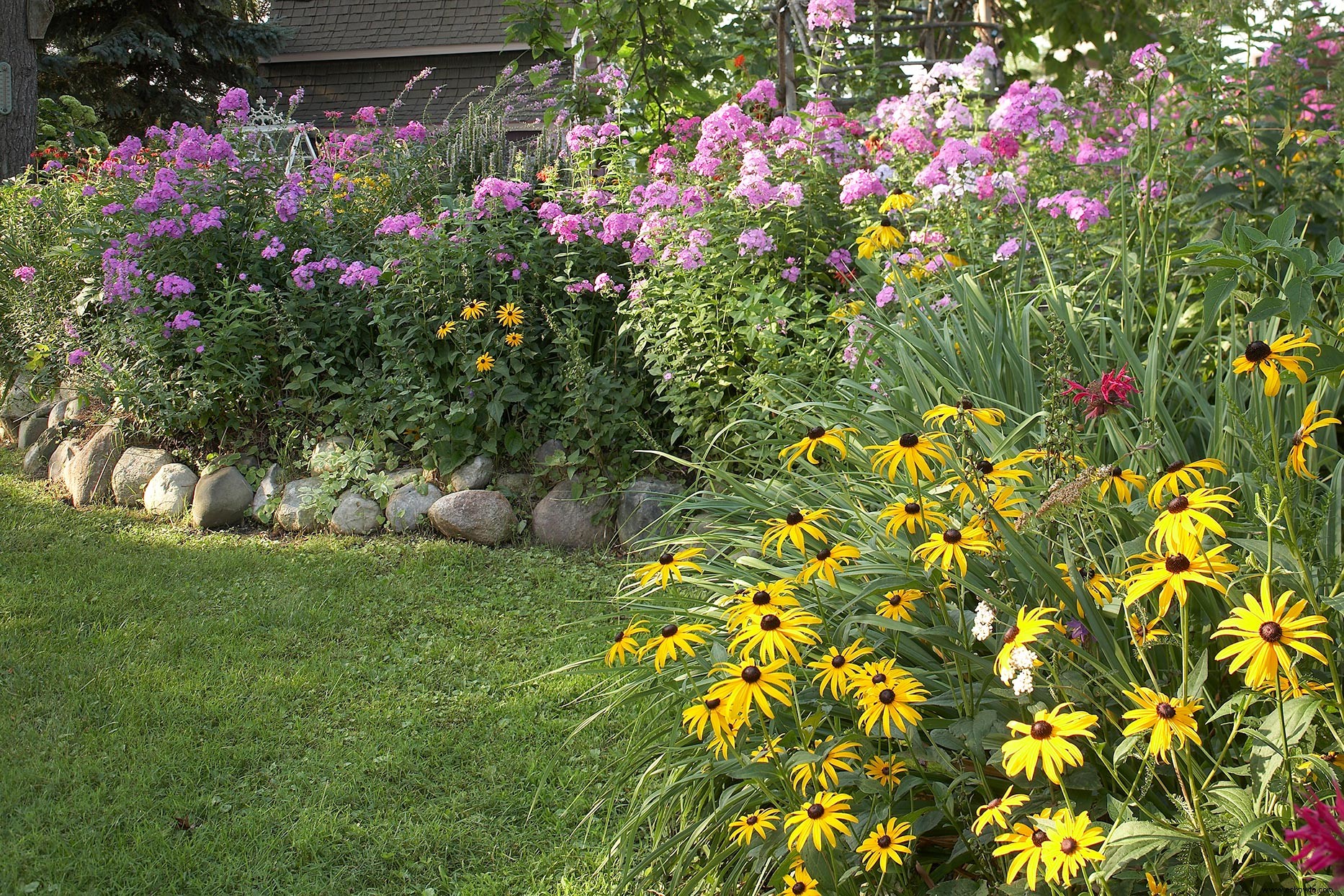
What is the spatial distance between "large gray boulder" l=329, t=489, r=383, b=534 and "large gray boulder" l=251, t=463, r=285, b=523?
363 mm

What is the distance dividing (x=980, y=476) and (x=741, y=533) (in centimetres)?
114

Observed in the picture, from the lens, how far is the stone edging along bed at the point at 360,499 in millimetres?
4266

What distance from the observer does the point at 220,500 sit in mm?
4586

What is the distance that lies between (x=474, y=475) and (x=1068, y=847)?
11.4ft

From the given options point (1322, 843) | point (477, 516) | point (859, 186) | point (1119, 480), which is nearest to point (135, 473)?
point (477, 516)

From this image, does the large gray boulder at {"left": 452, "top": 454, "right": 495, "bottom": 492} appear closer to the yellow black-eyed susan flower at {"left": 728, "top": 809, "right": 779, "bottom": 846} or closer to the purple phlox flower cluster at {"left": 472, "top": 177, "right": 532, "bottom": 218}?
the purple phlox flower cluster at {"left": 472, "top": 177, "right": 532, "bottom": 218}

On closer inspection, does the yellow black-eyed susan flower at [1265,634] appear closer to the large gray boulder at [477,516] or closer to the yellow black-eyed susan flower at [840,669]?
the yellow black-eyed susan flower at [840,669]

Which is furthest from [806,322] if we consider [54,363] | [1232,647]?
[54,363]

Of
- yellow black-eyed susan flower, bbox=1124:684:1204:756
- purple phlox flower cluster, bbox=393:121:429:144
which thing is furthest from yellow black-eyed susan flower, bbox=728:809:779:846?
purple phlox flower cluster, bbox=393:121:429:144

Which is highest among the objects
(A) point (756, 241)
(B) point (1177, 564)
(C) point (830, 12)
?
(C) point (830, 12)

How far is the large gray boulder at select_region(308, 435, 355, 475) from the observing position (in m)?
4.59

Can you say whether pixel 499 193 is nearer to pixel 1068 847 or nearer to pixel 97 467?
pixel 97 467

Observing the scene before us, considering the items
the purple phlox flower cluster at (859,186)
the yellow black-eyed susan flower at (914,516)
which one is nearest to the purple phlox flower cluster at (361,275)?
the purple phlox flower cluster at (859,186)

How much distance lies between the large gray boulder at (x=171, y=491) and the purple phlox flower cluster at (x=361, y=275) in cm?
115
